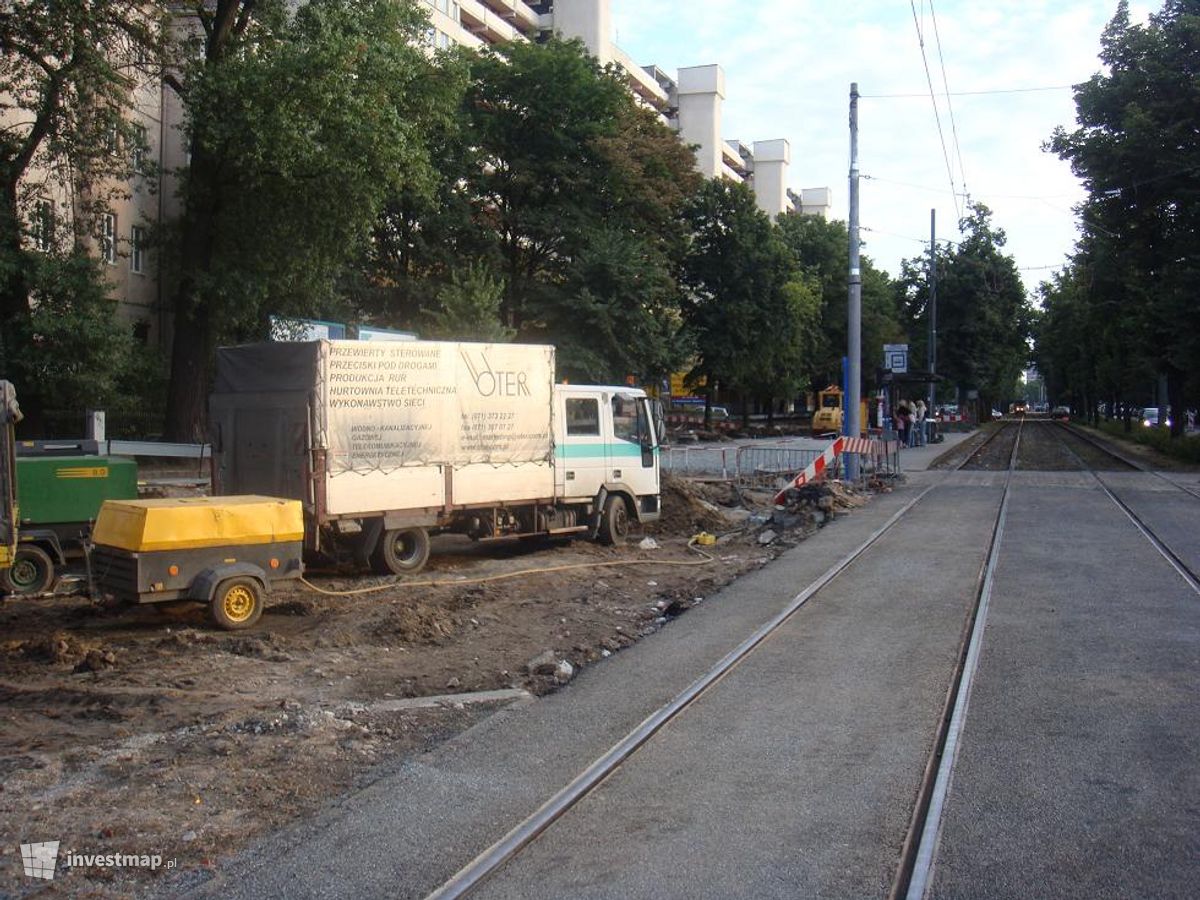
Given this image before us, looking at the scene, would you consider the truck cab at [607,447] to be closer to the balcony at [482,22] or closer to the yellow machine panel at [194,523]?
the yellow machine panel at [194,523]

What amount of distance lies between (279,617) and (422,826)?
612 cm

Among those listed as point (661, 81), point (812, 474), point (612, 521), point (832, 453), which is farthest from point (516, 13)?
point (612, 521)

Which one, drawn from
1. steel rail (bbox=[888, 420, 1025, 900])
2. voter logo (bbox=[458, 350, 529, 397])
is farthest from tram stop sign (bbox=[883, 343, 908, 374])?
steel rail (bbox=[888, 420, 1025, 900])

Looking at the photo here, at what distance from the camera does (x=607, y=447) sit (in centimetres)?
1630

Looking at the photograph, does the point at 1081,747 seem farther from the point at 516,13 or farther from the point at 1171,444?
the point at 516,13

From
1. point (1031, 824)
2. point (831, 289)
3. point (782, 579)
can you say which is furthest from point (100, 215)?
point (831, 289)

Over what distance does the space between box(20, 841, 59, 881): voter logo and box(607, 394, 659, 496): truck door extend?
1187 centimetres

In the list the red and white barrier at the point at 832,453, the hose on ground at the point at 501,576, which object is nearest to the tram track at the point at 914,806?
the hose on ground at the point at 501,576

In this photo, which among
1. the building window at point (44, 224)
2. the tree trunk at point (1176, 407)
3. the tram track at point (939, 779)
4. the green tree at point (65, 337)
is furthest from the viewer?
the tree trunk at point (1176, 407)

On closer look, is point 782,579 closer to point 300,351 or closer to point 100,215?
point 300,351

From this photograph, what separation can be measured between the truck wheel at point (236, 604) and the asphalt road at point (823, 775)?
3.56 metres

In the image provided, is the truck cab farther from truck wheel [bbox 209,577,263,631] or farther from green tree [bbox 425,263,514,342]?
green tree [bbox 425,263,514,342]

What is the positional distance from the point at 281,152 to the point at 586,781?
1775cm

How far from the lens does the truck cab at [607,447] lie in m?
15.7
